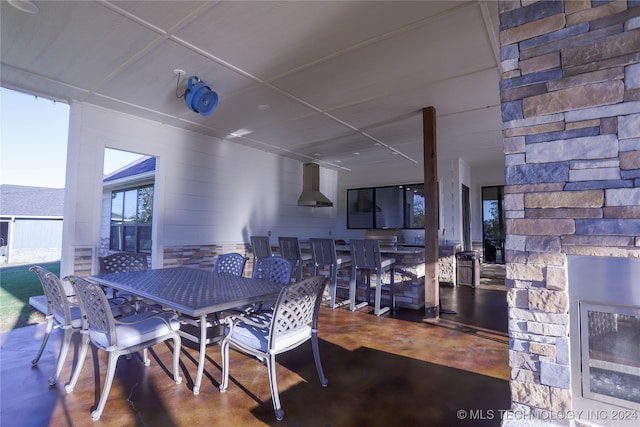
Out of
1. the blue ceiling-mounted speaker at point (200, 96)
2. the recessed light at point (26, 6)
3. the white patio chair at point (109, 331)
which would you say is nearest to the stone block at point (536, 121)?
the white patio chair at point (109, 331)

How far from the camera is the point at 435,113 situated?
4.23 metres

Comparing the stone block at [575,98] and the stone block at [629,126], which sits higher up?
the stone block at [575,98]

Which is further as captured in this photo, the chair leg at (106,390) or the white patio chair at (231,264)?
the white patio chair at (231,264)

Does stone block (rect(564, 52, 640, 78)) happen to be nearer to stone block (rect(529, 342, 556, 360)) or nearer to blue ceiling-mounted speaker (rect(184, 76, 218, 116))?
stone block (rect(529, 342, 556, 360))

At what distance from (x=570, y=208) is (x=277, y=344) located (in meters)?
1.86

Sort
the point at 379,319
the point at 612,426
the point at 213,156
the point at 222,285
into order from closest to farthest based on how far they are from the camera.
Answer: the point at 612,426, the point at 222,285, the point at 379,319, the point at 213,156

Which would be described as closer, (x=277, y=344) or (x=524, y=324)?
(x=524, y=324)

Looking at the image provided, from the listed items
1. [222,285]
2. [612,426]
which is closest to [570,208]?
[612,426]

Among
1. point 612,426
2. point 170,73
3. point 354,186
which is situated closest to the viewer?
point 612,426

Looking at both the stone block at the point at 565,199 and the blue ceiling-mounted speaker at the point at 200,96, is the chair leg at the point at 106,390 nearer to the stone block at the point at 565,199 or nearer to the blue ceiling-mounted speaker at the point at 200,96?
the blue ceiling-mounted speaker at the point at 200,96

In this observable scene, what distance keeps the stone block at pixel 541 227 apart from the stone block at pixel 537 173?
18 cm

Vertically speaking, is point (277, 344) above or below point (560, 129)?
below

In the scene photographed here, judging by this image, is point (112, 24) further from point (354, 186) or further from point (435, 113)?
point (354, 186)

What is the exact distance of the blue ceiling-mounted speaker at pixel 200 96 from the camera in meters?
3.21
